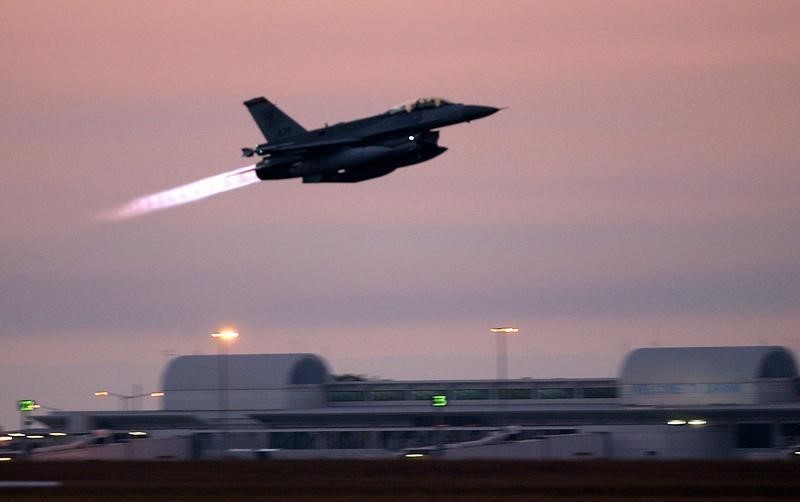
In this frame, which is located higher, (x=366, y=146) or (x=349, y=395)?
(x=366, y=146)

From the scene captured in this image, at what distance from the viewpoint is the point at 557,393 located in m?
85.8

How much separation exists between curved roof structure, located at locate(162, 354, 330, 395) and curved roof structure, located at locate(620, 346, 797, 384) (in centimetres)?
2104

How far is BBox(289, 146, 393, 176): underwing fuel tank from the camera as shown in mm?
51719

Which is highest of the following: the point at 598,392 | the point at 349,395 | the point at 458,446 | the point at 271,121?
the point at 271,121

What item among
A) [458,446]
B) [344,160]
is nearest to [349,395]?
[458,446]

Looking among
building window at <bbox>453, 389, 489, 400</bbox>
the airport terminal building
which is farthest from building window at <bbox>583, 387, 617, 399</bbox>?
building window at <bbox>453, 389, 489, 400</bbox>

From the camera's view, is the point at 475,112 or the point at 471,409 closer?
the point at 475,112

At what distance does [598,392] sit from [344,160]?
3889 centimetres

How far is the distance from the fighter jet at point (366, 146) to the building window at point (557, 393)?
119ft

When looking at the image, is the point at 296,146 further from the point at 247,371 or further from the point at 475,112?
the point at 247,371

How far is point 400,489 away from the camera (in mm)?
32500

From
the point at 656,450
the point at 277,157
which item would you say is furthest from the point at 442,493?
the point at 656,450

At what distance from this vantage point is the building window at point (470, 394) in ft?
282

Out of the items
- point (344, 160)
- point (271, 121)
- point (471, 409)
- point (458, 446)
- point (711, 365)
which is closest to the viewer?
point (458, 446)
